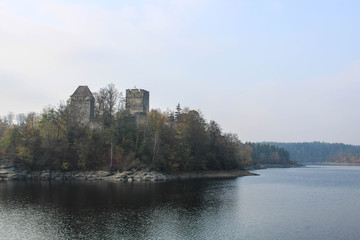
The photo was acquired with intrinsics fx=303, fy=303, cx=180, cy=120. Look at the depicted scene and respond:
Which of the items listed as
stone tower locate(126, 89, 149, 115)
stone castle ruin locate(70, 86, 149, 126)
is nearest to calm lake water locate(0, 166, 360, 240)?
stone castle ruin locate(70, 86, 149, 126)

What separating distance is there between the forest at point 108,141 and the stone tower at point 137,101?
9.27 ft

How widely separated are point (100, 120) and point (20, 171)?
60.8 ft

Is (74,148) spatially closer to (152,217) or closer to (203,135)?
(203,135)

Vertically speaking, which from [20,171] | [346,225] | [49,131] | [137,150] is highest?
[49,131]

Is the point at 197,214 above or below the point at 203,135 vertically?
below

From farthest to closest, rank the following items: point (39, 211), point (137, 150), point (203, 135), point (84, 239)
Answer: point (203, 135)
point (137, 150)
point (39, 211)
point (84, 239)

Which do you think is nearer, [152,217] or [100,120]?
[152,217]

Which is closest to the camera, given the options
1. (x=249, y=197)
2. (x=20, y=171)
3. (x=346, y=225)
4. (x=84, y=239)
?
(x=84, y=239)

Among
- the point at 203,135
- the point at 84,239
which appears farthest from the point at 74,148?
the point at 84,239

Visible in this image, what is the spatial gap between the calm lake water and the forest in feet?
71.5

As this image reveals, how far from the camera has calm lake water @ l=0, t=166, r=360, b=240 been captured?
2184 centimetres

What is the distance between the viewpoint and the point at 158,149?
63.9 m

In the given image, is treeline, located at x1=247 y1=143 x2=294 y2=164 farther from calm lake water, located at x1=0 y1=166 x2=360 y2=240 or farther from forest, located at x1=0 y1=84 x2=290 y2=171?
calm lake water, located at x1=0 y1=166 x2=360 y2=240

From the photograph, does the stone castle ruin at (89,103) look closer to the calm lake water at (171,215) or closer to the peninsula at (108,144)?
the peninsula at (108,144)
